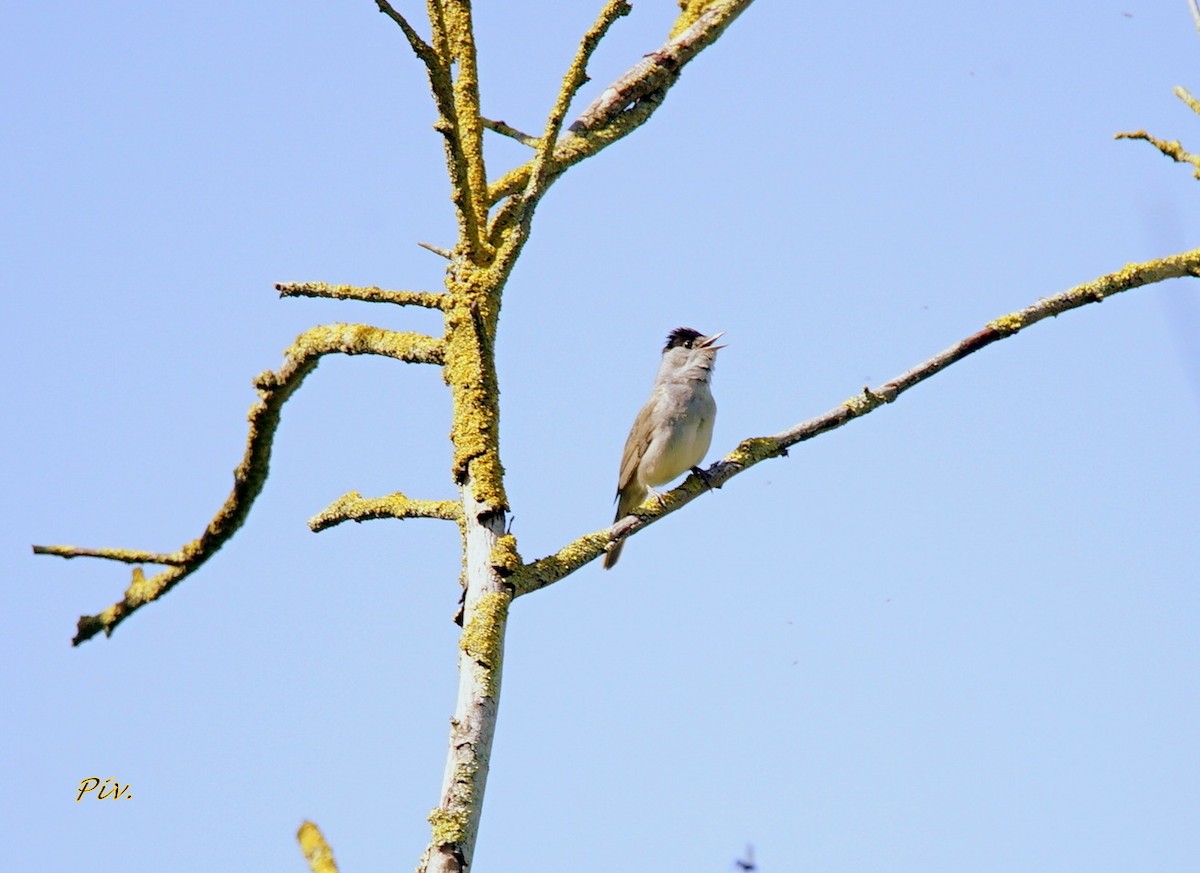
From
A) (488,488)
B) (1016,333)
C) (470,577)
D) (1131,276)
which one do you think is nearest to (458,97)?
(488,488)

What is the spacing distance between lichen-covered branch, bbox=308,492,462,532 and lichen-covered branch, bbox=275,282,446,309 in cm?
67

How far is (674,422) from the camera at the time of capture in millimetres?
8688

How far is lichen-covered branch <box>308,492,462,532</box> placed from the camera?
14.4 ft

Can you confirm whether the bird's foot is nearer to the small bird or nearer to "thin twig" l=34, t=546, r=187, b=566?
"thin twig" l=34, t=546, r=187, b=566

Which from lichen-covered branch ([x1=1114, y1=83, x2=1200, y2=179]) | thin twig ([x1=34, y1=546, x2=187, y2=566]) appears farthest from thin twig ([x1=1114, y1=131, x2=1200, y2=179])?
thin twig ([x1=34, y1=546, x2=187, y2=566])

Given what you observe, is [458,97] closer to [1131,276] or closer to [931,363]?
[931,363]

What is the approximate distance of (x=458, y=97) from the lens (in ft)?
15.2

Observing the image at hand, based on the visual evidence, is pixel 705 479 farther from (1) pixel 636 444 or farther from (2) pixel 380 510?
(1) pixel 636 444

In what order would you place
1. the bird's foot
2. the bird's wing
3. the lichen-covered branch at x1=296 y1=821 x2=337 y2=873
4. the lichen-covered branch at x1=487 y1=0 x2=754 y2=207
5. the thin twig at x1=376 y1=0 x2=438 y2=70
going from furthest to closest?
the bird's wing, the lichen-covered branch at x1=487 y1=0 x2=754 y2=207, the bird's foot, the thin twig at x1=376 y1=0 x2=438 y2=70, the lichen-covered branch at x1=296 y1=821 x2=337 y2=873

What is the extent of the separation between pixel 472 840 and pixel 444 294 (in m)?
1.86

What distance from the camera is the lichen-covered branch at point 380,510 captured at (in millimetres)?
4375

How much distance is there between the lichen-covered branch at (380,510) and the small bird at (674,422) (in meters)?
4.02

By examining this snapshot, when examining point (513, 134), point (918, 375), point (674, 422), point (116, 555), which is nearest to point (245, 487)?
point (116, 555)

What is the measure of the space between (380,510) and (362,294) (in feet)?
2.62
